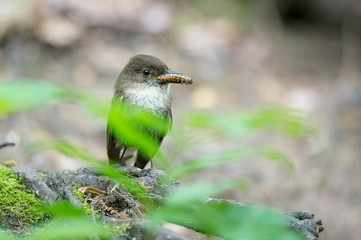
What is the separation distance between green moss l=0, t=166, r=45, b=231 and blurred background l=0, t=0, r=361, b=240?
334 centimetres

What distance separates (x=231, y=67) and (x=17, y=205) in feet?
27.5

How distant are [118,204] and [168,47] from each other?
309 inches

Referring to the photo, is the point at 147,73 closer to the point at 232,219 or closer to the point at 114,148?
the point at 114,148

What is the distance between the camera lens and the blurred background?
8.03 m

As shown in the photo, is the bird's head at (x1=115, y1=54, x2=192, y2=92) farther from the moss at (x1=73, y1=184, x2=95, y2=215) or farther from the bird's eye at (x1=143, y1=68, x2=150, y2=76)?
the moss at (x1=73, y1=184, x2=95, y2=215)

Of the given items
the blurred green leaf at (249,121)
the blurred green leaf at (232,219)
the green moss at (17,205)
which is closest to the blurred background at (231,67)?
the green moss at (17,205)

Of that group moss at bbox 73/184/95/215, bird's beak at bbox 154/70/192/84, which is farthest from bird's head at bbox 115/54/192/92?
moss at bbox 73/184/95/215

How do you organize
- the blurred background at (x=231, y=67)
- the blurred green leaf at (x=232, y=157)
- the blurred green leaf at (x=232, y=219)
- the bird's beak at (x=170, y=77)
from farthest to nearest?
the blurred background at (x=231, y=67) < the bird's beak at (x=170, y=77) < the blurred green leaf at (x=232, y=157) < the blurred green leaf at (x=232, y=219)

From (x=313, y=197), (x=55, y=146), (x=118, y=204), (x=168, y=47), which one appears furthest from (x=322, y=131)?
(x=55, y=146)

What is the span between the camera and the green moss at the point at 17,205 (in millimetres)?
2815

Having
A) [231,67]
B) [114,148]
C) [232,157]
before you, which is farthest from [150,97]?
[231,67]

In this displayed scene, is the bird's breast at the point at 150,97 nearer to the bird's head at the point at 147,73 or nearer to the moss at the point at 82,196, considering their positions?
the bird's head at the point at 147,73

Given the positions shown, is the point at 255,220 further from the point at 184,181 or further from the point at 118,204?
the point at 184,181

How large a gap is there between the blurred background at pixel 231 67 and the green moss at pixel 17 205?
3.34 meters
